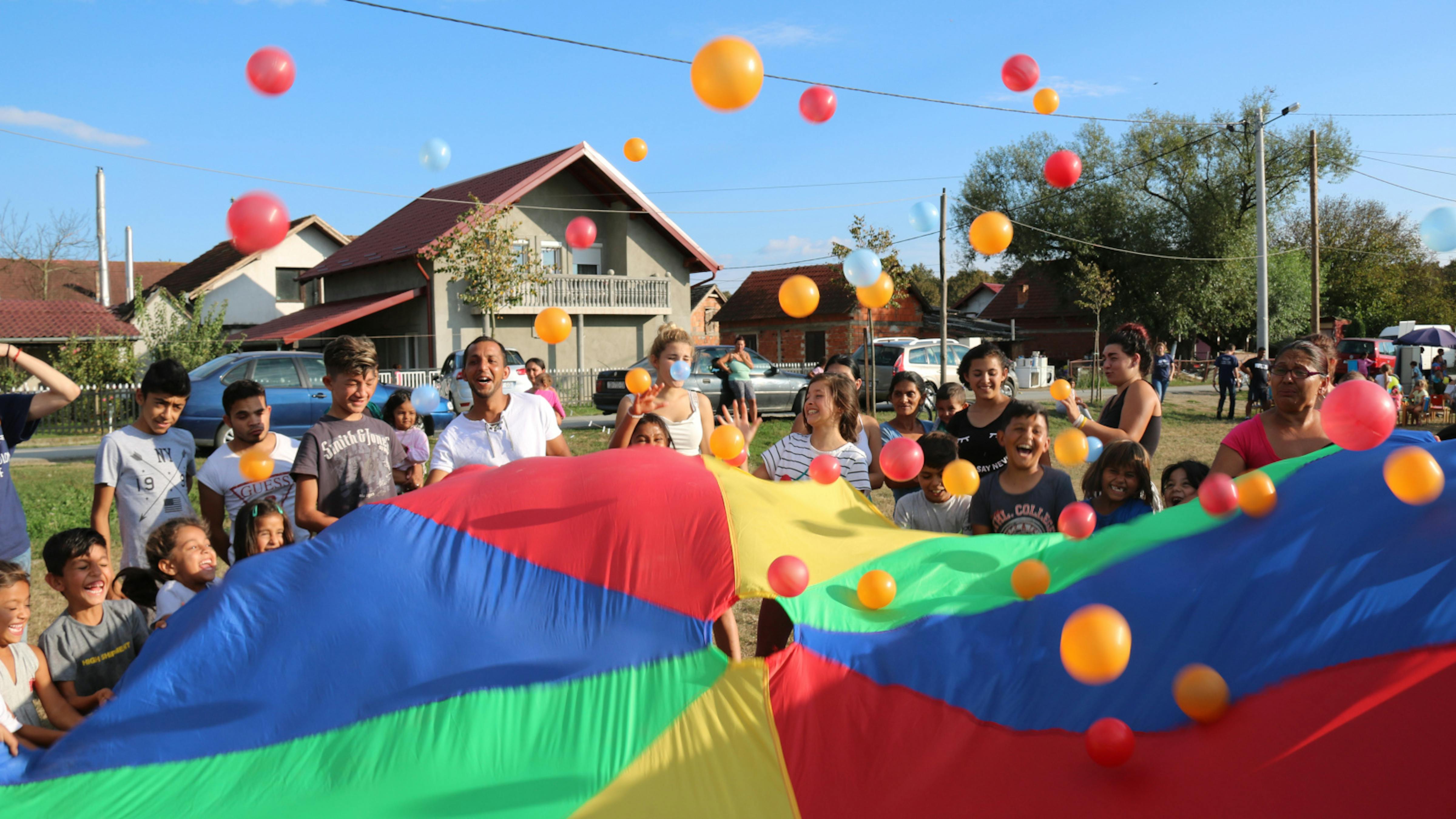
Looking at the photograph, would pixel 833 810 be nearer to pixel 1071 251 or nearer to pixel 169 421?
pixel 169 421

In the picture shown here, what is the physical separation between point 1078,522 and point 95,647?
11.3 feet

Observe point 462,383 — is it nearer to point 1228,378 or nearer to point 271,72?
point 271,72

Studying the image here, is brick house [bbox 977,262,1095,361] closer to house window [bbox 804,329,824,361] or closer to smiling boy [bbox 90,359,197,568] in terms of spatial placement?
house window [bbox 804,329,824,361]

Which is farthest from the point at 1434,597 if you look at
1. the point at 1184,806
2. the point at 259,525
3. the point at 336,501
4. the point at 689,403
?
the point at 259,525

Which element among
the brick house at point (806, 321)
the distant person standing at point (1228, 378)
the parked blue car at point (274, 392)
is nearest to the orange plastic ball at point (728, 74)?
the parked blue car at point (274, 392)

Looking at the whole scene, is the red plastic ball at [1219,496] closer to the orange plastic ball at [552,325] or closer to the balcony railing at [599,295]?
the orange plastic ball at [552,325]

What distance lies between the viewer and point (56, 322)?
2306 centimetres

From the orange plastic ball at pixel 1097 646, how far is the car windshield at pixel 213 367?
1201cm

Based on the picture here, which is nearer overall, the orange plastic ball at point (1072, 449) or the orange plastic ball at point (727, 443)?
the orange plastic ball at point (1072, 449)

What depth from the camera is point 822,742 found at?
8.77 ft

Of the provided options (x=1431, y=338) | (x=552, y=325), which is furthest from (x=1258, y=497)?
(x=1431, y=338)

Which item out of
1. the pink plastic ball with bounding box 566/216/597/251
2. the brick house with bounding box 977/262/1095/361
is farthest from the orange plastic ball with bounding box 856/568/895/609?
the brick house with bounding box 977/262/1095/361

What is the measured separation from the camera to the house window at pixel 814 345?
108ft

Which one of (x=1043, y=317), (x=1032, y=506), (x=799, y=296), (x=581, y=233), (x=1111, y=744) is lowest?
(x=1111, y=744)
